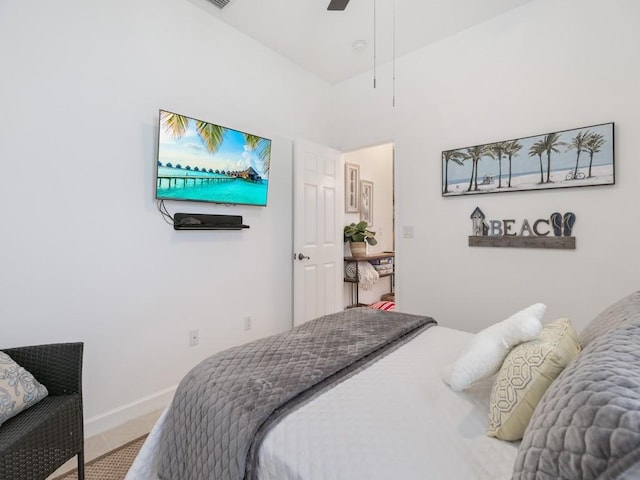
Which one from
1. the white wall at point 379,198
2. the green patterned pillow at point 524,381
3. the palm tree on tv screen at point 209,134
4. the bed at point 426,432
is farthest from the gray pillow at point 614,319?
the white wall at point 379,198

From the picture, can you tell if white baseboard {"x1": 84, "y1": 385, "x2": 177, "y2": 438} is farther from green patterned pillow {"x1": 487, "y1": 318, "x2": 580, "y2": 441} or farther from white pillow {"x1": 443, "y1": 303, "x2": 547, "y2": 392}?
green patterned pillow {"x1": 487, "y1": 318, "x2": 580, "y2": 441}

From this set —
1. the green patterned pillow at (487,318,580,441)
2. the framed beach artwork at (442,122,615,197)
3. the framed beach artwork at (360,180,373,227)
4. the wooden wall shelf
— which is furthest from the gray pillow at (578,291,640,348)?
the framed beach artwork at (360,180,373,227)

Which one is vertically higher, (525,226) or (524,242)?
(525,226)

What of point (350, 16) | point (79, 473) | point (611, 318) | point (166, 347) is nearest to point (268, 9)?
point (350, 16)

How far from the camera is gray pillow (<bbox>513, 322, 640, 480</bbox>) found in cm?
52

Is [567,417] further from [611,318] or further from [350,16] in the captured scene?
[350,16]

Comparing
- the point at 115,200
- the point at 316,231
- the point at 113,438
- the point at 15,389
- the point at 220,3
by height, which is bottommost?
the point at 113,438

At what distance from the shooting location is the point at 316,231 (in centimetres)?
348

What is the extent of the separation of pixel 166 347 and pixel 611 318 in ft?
8.34

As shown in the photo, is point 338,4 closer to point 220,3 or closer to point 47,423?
point 220,3

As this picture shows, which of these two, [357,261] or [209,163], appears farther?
[357,261]

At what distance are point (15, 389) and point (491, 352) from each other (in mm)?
1895

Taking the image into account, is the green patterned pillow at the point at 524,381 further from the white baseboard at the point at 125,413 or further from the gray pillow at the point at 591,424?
the white baseboard at the point at 125,413

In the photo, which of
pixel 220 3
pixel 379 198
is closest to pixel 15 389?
pixel 220 3
